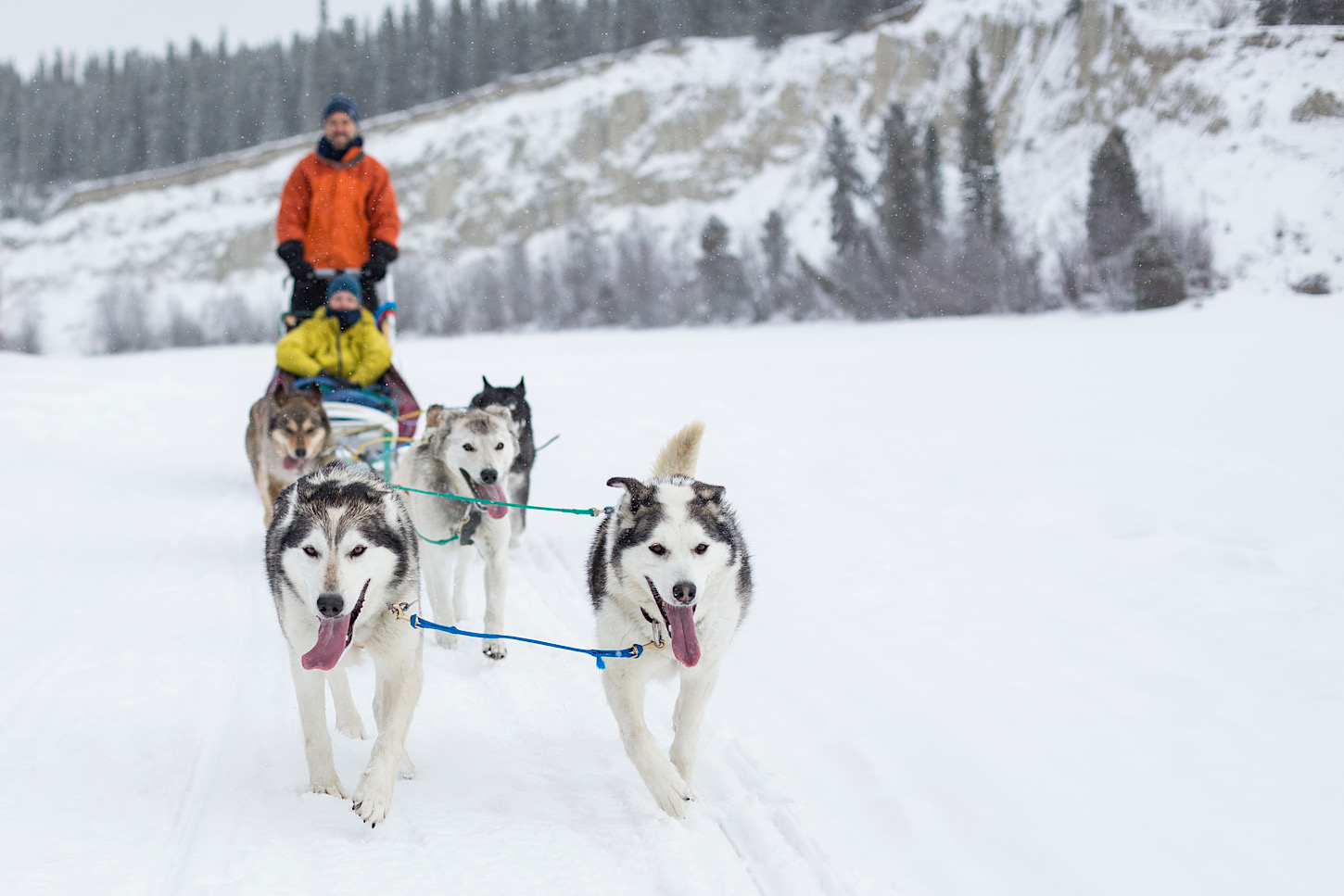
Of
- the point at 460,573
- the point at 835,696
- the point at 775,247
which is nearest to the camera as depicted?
the point at 835,696

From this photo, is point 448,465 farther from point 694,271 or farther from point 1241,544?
point 694,271

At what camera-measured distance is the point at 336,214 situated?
561cm

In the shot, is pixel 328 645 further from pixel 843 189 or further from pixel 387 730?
pixel 843 189

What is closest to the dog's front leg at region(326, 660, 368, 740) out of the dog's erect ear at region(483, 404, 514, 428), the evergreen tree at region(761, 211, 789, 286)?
the dog's erect ear at region(483, 404, 514, 428)

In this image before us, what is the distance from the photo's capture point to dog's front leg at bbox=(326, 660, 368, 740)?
2.42 m

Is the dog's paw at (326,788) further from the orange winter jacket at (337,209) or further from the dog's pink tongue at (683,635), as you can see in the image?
the orange winter jacket at (337,209)

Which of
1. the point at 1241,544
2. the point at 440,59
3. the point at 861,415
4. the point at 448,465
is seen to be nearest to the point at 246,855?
the point at 448,465

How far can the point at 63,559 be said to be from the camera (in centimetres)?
450

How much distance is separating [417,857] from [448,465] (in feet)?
6.17

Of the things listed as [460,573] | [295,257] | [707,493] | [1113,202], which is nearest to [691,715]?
[707,493]

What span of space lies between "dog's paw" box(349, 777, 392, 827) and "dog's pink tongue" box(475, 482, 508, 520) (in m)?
1.50

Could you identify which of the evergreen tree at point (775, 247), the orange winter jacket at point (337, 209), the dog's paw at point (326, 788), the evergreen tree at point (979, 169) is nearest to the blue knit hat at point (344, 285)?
the orange winter jacket at point (337, 209)

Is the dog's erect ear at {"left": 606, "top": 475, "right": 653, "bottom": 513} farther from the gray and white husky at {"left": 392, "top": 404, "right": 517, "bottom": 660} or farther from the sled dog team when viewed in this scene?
the gray and white husky at {"left": 392, "top": 404, "right": 517, "bottom": 660}

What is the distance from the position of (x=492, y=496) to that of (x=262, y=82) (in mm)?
47929
